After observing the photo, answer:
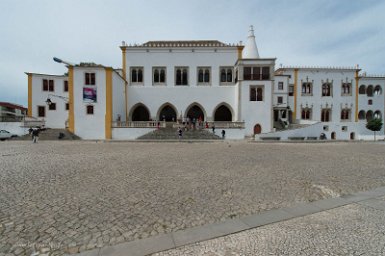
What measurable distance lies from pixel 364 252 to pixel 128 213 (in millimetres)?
4005

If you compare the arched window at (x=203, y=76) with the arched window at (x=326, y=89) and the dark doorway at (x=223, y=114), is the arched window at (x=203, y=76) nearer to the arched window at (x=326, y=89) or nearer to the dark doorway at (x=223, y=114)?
the dark doorway at (x=223, y=114)

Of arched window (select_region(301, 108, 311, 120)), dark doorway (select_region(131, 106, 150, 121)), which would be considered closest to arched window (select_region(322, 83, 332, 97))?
arched window (select_region(301, 108, 311, 120))

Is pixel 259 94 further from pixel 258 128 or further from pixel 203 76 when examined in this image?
pixel 203 76

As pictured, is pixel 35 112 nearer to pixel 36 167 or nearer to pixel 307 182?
pixel 36 167

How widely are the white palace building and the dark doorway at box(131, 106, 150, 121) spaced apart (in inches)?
6.7

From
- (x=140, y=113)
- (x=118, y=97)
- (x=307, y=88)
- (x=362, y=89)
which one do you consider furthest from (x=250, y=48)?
(x=362, y=89)

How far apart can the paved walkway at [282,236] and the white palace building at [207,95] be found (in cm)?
2032

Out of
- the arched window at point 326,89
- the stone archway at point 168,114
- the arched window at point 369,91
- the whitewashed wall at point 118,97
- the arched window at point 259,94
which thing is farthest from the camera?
the arched window at point 369,91

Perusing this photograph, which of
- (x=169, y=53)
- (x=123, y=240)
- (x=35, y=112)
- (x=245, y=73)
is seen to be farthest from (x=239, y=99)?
(x=35, y=112)

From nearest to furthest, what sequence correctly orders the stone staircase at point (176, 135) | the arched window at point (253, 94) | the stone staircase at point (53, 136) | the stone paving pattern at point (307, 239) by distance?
the stone paving pattern at point (307, 239)
the stone staircase at point (176, 135)
the stone staircase at point (53, 136)
the arched window at point (253, 94)

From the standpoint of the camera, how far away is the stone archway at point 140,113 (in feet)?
106

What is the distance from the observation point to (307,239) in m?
2.94

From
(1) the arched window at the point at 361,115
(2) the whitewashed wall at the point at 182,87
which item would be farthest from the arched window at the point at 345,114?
(2) the whitewashed wall at the point at 182,87

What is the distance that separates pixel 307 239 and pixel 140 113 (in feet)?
106
